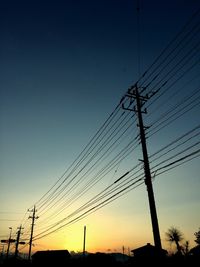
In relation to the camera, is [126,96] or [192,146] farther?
[126,96]

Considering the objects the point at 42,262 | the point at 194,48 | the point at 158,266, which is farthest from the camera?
the point at 42,262

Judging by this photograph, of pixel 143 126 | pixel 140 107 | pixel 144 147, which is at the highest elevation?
pixel 140 107

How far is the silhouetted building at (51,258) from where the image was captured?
51312mm

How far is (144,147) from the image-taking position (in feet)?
52.6

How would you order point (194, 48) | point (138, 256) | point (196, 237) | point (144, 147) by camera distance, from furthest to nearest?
point (196, 237), point (138, 256), point (144, 147), point (194, 48)

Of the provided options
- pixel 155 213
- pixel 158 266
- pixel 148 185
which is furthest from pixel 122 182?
pixel 158 266

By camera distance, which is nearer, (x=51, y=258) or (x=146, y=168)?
(x=146, y=168)

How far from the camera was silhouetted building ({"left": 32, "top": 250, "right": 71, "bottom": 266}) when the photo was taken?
51.3 meters

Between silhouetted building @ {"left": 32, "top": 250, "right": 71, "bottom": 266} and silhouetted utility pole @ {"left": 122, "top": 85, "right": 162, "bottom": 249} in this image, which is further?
silhouetted building @ {"left": 32, "top": 250, "right": 71, "bottom": 266}

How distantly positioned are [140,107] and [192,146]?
20.9 feet

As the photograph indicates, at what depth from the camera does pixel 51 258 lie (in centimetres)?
5238

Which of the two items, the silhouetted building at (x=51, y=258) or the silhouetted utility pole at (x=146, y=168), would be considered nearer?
the silhouetted utility pole at (x=146, y=168)

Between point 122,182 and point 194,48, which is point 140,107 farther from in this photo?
point 194,48

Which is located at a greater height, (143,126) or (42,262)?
(143,126)
